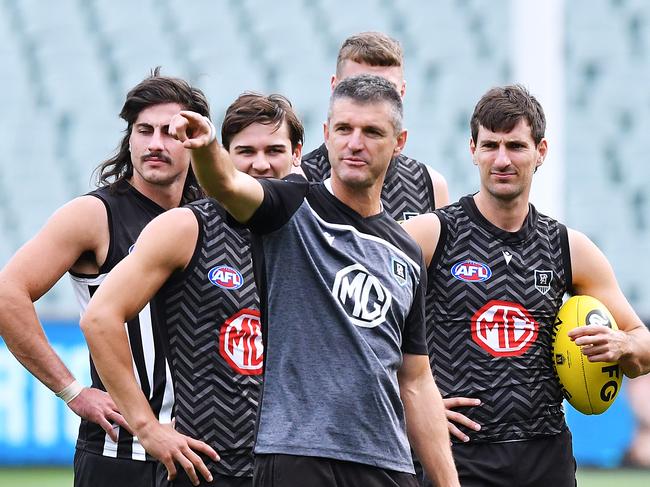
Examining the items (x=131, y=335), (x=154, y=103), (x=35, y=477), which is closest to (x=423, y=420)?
(x=131, y=335)

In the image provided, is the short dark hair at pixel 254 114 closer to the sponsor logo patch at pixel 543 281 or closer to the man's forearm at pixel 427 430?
the sponsor logo patch at pixel 543 281

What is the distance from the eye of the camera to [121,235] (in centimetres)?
508

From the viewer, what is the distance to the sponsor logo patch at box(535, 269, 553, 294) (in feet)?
17.4

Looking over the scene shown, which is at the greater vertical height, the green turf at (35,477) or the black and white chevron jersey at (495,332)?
the black and white chevron jersey at (495,332)

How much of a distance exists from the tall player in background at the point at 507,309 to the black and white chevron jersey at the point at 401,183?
38 centimetres

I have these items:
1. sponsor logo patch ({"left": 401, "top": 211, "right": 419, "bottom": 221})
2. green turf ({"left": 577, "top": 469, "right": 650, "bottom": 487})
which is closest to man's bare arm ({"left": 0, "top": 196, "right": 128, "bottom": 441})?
sponsor logo patch ({"left": 401, "top": 211, "right": 419, "bottom": 221})

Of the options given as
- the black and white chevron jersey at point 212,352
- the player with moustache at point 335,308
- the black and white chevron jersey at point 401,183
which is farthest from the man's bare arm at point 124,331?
the black and white chevron jersey at point 401,183

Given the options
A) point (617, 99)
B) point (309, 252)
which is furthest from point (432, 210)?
point (617, 99)

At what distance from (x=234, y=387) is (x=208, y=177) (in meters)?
1.12

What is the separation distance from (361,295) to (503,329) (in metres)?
1.28

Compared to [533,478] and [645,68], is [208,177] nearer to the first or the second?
[533,478]

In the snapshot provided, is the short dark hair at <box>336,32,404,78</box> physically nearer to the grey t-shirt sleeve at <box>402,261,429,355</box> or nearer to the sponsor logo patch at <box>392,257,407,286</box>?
the grey t-shirt sleeve at <box>402,261,429,355</box>

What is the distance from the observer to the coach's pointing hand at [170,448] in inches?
174

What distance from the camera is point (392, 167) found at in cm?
582
